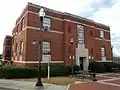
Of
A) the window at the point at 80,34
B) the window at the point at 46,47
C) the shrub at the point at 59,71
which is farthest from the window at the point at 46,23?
the window at the point at 80,34

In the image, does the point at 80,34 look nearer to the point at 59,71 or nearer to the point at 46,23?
the point at 46,23

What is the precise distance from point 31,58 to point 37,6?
7.78 m

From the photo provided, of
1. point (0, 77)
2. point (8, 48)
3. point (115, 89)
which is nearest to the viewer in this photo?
point (115, 89)

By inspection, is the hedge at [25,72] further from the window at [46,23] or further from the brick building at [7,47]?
the brick building at [7,47]

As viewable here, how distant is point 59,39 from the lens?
2905cm

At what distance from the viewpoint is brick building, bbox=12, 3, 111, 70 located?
2571 centimetres

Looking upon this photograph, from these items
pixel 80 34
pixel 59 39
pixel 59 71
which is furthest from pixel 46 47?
pixel 80 34

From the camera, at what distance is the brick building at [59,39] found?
84.4 ft

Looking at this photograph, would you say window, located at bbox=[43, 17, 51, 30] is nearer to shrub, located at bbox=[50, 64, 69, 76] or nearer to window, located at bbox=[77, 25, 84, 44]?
shrub, located at bbox=[50, 64, 69, 76]

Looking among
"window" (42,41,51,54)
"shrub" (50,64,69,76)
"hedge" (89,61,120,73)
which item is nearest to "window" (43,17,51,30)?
"window" (42,41,51,54)

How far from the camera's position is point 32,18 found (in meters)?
26.1

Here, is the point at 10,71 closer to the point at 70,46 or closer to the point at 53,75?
the point at 53,75

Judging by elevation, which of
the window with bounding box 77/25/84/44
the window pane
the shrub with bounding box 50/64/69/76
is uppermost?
the window with bounding box 77/25/84/44

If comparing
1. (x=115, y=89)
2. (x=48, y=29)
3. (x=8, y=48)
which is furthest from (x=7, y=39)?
(x=115, y=89)
